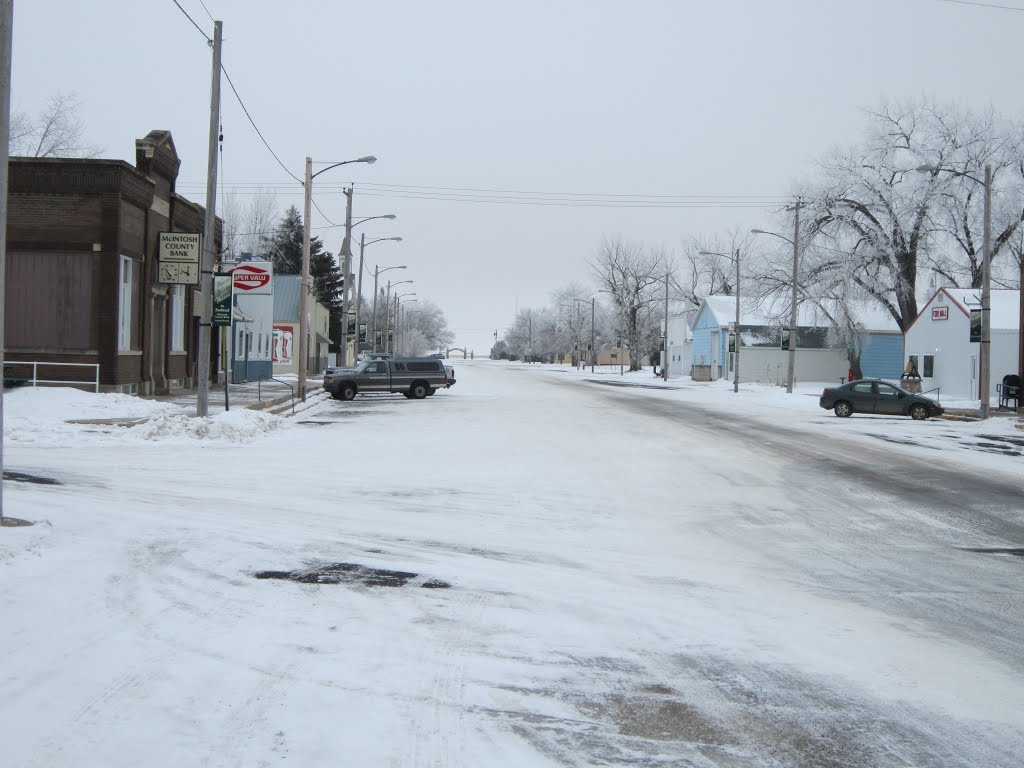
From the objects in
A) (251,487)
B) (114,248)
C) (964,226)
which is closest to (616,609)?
(251,487)

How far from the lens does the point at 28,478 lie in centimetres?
1220

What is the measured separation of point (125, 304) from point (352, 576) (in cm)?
2084

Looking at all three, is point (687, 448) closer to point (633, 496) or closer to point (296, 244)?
point (633, 496)

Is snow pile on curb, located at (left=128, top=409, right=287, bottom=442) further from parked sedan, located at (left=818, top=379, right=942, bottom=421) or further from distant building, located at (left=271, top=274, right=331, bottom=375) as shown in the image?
distant building, located at (left=271, top=274, right=331, bottom=375)

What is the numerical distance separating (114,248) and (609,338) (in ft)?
453

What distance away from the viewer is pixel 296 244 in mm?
88312

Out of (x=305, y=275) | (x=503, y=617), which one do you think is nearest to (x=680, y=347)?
(x=305, y=275)

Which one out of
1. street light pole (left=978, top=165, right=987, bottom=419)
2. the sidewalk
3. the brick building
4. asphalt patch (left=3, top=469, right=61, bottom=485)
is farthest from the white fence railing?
street light pole (left=978, top=165, right=987, bottom=419)

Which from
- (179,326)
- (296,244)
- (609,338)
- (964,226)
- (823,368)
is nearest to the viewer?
(179,326)

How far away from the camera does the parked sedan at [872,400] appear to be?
32.6 m

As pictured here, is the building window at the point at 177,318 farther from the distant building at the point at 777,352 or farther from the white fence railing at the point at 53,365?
the distant building at the point at 777,352

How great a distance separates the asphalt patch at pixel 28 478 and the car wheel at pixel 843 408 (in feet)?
88.1

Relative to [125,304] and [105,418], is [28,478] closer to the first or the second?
[105,418]

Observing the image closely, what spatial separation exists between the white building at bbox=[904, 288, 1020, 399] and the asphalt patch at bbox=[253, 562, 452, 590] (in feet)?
129
